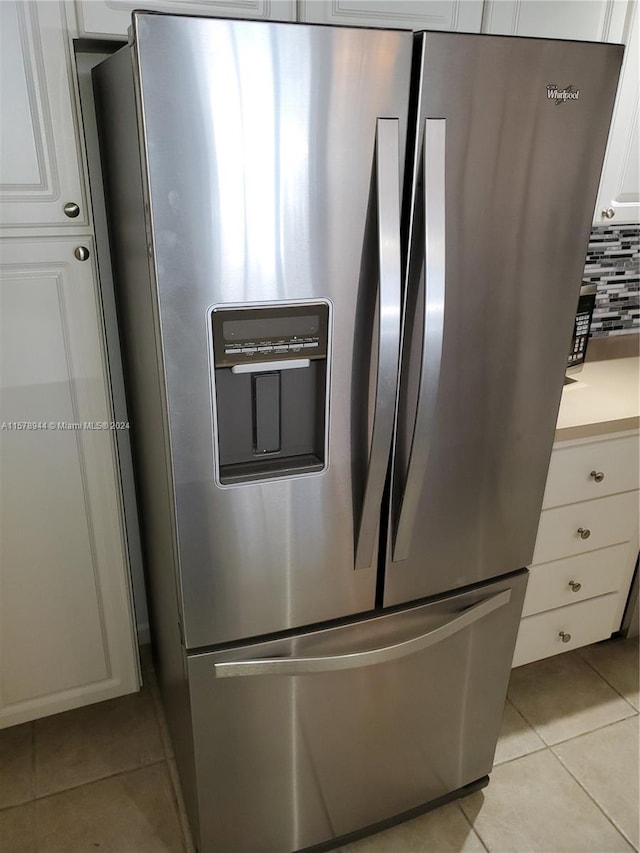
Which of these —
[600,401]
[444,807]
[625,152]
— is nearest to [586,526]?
[600,401]

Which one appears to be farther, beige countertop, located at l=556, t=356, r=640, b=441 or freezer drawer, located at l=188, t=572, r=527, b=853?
beige countertop, located at l=556, t=356, r=640, b=441

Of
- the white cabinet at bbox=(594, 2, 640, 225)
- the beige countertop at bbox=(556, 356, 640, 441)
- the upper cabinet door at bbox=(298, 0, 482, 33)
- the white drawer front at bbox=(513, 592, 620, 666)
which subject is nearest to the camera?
the upper cabinet door at bbox=(298, 0, 482, 33)

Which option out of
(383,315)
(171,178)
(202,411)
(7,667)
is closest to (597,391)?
(383,315)

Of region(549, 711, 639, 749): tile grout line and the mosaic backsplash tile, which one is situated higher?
the mosaic backsplash tile

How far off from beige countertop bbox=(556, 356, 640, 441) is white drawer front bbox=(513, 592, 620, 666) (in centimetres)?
58

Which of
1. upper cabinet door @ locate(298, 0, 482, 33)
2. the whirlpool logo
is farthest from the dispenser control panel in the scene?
upper cabinet door @ locate(298, 0, 482, 33)

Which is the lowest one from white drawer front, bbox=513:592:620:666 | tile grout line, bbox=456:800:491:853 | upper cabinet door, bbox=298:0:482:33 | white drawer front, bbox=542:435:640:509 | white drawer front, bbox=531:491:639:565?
tile grout line, bbox=456:800:491:853

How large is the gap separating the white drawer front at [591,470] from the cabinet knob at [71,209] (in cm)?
124

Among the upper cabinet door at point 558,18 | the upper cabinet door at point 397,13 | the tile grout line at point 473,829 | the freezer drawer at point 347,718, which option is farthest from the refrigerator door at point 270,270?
the tile grout line at point 473,829

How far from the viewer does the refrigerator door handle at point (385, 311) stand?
0.98 m

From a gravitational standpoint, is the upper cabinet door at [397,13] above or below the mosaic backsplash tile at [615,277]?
above

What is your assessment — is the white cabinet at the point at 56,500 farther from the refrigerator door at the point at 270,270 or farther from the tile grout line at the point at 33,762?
the refrigerator door at the point at 270,270

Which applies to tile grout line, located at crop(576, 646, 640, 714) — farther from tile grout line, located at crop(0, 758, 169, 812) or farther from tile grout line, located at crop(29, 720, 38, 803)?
tile grout line, located at crop(29, 720, 38, 803)

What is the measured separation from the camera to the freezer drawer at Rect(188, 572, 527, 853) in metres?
1.29
